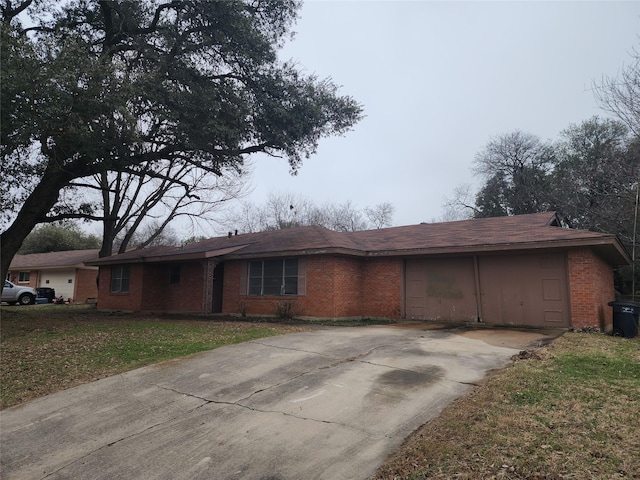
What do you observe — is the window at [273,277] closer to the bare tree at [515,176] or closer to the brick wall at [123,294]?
the brick wall at [123,294]

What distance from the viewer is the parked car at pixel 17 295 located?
26.9m

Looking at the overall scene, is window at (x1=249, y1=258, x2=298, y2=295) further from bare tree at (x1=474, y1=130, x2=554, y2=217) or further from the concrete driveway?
bare tree at (x1=474, y1=130, x2=554, y2=217)

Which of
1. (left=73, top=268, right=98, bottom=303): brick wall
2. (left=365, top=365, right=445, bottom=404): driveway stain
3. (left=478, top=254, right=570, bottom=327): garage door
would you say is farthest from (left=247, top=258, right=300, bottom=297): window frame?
(left=73, top=268, right=98, bottom=303): brick wall

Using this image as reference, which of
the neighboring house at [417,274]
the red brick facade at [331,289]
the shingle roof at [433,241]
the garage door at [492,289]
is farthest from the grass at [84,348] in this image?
the garage door at [492,289]

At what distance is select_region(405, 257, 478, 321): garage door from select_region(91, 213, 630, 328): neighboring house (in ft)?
0.11

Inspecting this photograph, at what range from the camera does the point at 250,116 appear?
14.9m

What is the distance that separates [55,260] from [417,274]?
3016 centimetres

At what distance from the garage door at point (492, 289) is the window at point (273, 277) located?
13.4 ft

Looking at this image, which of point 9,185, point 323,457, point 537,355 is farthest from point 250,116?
point 323,457

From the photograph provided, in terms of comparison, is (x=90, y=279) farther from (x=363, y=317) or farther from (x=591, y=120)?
(x=591, y=120)

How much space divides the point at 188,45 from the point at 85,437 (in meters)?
12.8

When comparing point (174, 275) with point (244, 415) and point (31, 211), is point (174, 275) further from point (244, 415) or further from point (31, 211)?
point (244, 415)

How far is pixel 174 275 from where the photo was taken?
65.8 ft

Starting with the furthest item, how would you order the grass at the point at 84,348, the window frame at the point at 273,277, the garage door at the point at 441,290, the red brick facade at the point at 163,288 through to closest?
the red brick facade at the point at 163,288 < the window frame at the point at 273,277 < the garage door at the point at 441,290 < the grass at the point at 84,348
